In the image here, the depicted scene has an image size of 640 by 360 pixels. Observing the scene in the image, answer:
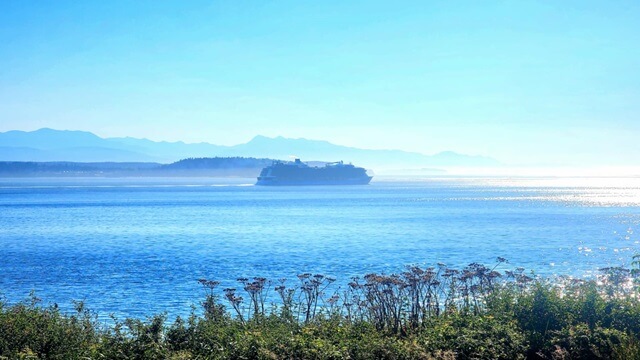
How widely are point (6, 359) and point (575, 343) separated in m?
9.31

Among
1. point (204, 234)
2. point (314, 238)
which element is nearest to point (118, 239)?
point (204, 234)

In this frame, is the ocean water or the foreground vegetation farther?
the ocean water

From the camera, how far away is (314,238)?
53969 millimetres

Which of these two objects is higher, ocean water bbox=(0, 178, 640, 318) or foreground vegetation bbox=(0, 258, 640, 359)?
foreground vegetation bbox=(0, 258, 640, 359)

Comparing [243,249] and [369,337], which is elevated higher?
[369,337]

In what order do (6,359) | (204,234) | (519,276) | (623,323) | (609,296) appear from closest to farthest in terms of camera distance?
(6,359), (623,323), (609,296), (519,276), (204,234)

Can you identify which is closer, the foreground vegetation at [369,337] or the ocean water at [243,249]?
the foreground vegetation at [369,337]

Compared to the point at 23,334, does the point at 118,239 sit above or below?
below

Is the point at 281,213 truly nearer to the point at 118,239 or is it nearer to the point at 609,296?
the point at 118,239

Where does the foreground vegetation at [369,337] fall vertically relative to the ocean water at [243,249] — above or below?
above

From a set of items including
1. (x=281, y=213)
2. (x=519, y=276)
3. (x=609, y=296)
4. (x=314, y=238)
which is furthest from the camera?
(x=281, y=213)

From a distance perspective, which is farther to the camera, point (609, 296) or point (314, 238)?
point (314, 238)

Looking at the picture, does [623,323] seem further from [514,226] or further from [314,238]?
[514,226]

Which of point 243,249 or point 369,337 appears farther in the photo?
point 243,249
